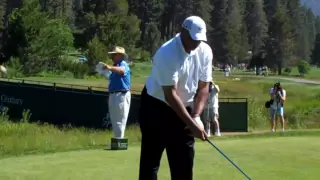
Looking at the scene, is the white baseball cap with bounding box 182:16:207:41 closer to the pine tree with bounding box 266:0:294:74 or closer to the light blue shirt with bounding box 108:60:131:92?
the light blue shirt with bounding box 108:60:131:92

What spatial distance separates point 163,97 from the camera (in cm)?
644

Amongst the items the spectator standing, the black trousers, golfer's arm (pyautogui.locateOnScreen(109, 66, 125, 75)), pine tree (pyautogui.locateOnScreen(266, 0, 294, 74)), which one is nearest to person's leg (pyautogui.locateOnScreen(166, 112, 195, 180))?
the black trousers

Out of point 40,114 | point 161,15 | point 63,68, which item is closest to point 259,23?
point 161,15

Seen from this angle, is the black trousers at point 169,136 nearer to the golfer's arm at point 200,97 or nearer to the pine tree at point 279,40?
the golfer's arm at point 200,97

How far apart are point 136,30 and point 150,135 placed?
8224 centimetres

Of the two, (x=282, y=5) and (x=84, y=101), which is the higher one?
(x=282, y=5)

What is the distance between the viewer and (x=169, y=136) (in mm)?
6465

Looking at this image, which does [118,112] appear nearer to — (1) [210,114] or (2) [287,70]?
(1) [210,114]

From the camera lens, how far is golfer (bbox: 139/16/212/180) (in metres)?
6.20

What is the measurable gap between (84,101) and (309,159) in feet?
40.7

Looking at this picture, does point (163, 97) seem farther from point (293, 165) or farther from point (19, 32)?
point (19, 32)

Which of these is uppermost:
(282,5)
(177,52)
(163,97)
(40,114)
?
(282,5)

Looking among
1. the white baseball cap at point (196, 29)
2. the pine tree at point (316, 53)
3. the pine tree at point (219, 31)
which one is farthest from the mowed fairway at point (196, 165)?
the pine tree at point (316, 53)

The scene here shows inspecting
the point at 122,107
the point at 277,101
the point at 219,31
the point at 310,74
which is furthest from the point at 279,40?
the point at 122,107
